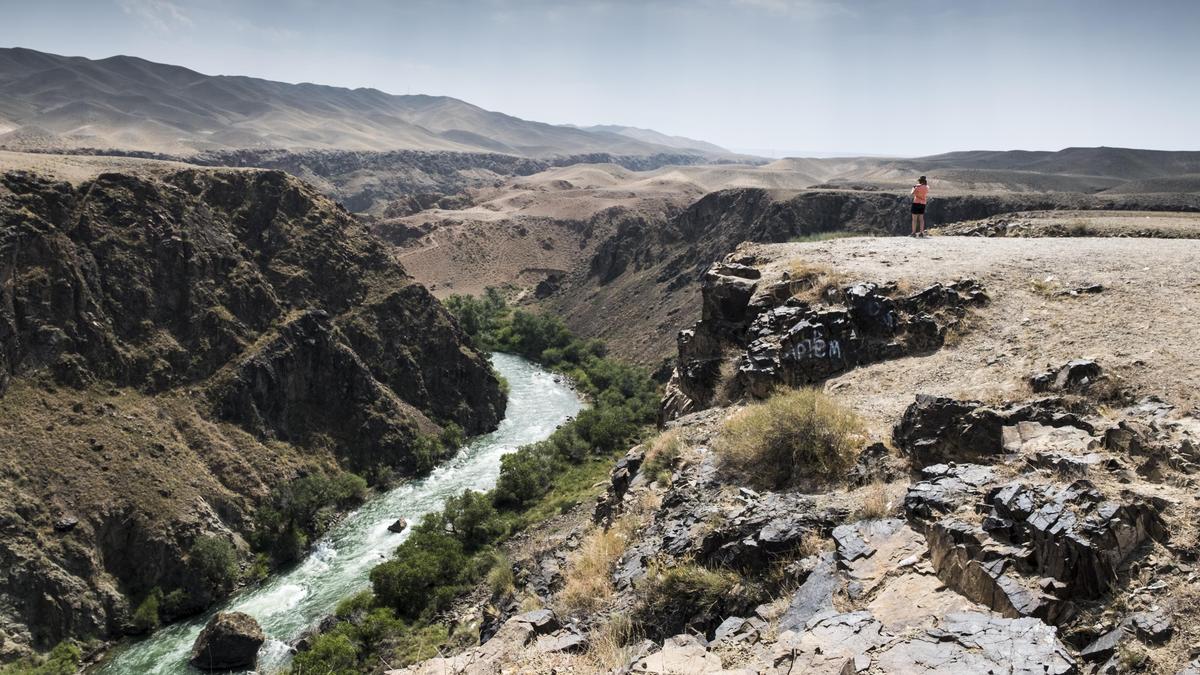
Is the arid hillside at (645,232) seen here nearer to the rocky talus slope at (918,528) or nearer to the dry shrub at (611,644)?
the rocky talus slope at (918,528)

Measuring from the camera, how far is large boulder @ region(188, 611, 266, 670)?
29.9 metres

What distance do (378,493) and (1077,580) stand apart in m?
47.4

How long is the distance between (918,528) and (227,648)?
1204 inches

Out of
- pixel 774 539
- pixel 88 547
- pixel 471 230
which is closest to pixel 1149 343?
pixel 774 539

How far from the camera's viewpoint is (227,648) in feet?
98.7

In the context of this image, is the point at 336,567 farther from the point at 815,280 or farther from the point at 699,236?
the point at 699,236

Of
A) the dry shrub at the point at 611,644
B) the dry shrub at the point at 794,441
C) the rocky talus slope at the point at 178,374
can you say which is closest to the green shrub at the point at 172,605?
the rocky talus slope at the point at 178,374

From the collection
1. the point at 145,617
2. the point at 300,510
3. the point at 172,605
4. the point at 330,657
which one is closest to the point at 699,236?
the point at 300,510

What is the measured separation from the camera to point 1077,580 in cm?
777

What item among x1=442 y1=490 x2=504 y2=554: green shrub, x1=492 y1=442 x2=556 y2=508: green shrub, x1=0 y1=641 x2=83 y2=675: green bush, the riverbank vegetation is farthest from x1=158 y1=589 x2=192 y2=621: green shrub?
x1=492 y1=442 x2=556 y2=508: green shrub

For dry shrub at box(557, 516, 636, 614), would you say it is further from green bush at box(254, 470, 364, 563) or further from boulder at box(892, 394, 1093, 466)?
green bush at box(254, 470, 364, 563)

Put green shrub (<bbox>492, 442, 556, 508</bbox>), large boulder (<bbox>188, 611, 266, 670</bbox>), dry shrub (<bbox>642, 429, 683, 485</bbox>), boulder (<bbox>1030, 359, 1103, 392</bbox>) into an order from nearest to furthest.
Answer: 1. boulder (<bbox>1030, 359, 1103, 392</bbox>)
2. dry shrub (<bbox>642, 429, 683, 485</bbox>)
3. large boulder (<bbox>188, 611, 266, 670</bbox>)
4. green shrub (<bbox>492, 442, 556, 508</bbox>)

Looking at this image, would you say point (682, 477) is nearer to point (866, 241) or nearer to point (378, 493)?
point (866, 241)

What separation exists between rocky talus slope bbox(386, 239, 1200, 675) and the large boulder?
20.7 m
